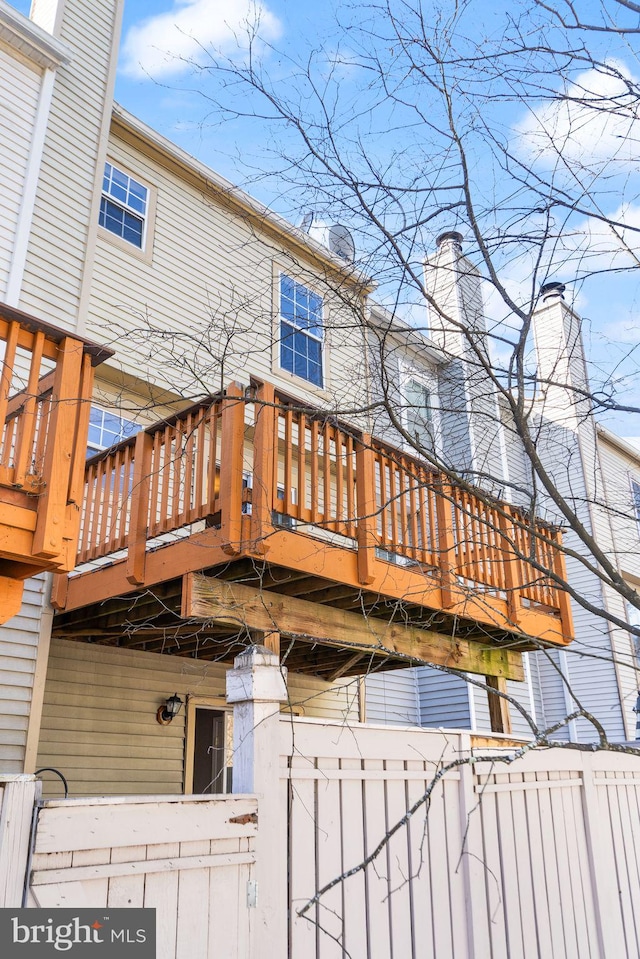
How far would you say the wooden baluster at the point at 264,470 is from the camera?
15.8ft

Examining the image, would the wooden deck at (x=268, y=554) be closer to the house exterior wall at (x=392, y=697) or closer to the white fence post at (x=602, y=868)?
the white fence post at (x=602, y=868)

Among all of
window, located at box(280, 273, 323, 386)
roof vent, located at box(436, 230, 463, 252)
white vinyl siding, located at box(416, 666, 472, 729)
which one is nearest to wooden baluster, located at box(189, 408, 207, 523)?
roof vent, located at box(436, 230, 463, 252)

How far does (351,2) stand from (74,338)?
7.47ft

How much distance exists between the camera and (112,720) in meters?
6.92

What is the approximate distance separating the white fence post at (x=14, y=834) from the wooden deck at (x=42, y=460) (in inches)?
84.3

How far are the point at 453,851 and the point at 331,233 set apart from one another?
3270 millimetres

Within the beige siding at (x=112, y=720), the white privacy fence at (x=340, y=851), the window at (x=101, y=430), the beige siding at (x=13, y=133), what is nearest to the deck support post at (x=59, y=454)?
the white privacy fence at (x=340, y=851)

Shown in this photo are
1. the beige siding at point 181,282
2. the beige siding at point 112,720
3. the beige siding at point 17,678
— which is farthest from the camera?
the beige siding at point 181,282

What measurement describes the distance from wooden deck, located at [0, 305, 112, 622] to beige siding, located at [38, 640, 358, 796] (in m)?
2.54

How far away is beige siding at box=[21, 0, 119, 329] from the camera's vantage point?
711 centimetres

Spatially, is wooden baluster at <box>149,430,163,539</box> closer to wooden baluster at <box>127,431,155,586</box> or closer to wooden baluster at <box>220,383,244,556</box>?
wooden baluster at <box>127,431,155,586</box>

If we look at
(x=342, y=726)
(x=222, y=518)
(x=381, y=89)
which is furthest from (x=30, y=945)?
(x=381, y=89)

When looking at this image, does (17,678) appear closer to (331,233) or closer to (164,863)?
(164,863)

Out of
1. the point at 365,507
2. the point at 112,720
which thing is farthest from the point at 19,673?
the point at 365,507
